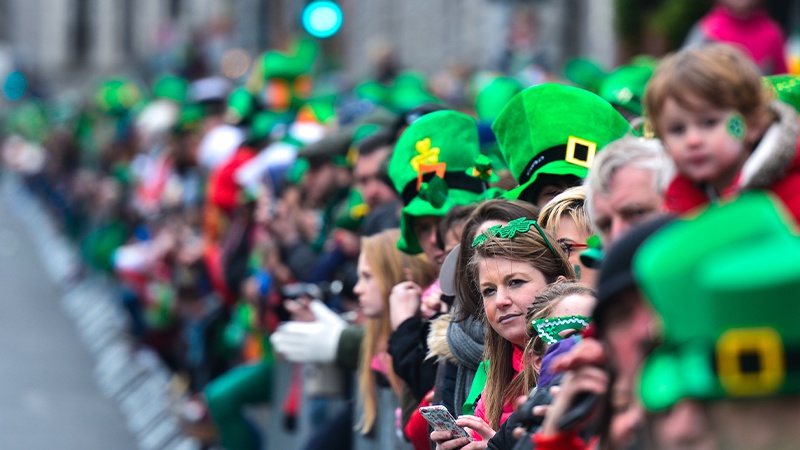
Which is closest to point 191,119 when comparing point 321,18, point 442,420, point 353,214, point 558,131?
point 321,18

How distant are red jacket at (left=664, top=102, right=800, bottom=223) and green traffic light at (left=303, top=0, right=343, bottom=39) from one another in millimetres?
Result: 11829

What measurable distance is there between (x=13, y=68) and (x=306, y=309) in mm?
48981

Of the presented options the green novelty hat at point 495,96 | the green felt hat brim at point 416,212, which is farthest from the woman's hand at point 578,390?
the green novelty hat at point 495,96

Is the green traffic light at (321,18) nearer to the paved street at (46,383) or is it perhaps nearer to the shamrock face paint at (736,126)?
the paved street at (46,383)

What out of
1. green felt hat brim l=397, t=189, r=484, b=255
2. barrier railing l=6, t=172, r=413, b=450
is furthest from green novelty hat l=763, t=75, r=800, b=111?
barrier railing l=6, t=172, r=413, b=450

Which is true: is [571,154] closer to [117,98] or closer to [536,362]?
[536,362]

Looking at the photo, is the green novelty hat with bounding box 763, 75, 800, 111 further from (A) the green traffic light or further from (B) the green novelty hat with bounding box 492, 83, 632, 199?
(A) the green traffic light

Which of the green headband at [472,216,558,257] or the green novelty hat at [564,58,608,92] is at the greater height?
the green headband at [472,216,558,257]

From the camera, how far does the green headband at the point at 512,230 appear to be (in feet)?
14.1

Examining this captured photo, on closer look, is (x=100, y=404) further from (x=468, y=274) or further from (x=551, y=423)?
(x=551, y=423)

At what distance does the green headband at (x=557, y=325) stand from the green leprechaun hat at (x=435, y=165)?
1779 millimetres

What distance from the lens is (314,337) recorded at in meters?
6.55

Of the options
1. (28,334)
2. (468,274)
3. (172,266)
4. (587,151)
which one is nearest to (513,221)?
(468,274)

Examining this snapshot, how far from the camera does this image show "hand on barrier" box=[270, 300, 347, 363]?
6.53 meters
